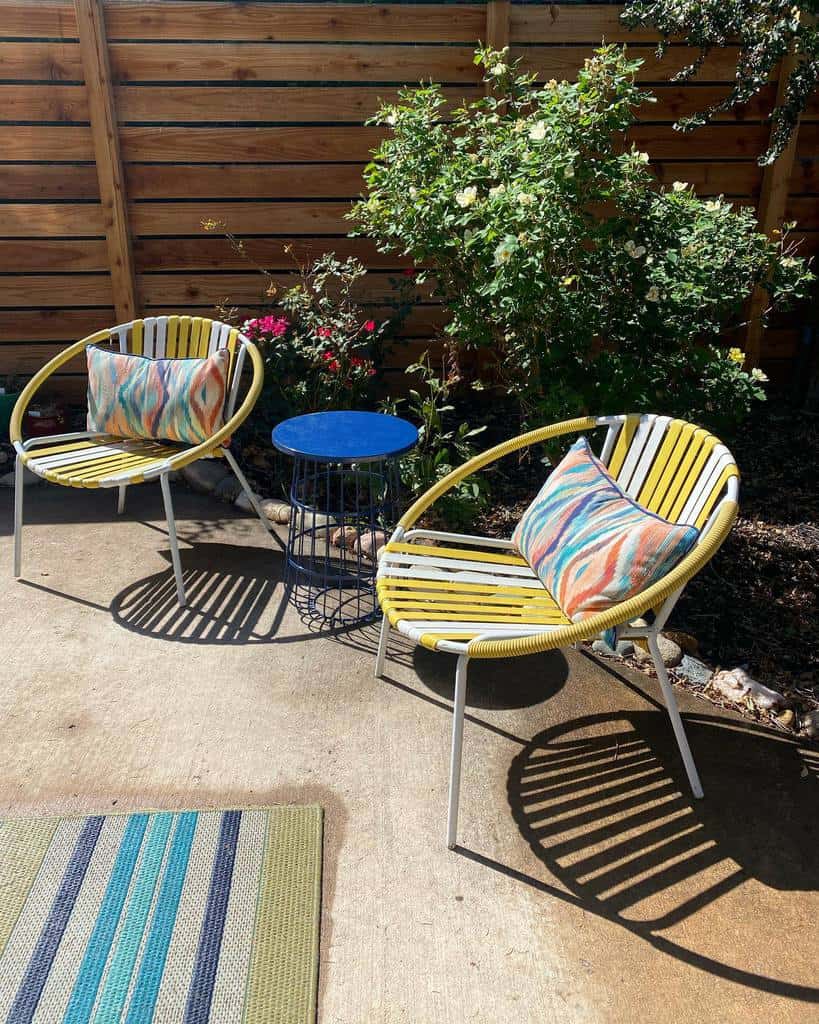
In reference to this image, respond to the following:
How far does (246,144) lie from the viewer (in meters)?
4.23

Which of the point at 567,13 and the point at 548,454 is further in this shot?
the point at 567,13

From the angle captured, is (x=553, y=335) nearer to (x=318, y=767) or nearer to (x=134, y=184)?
(x=318, y=767)

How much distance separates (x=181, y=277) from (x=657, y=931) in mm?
3725

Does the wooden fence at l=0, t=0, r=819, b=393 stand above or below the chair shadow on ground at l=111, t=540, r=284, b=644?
above

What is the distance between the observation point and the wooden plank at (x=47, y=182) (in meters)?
4.26

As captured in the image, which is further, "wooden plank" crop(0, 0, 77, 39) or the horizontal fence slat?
the horizontal fence slat

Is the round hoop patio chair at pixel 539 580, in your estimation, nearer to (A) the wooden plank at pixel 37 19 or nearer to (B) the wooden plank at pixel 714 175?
(B) the wooden plank at pixel 714 175

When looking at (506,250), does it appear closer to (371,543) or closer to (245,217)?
(371,543)

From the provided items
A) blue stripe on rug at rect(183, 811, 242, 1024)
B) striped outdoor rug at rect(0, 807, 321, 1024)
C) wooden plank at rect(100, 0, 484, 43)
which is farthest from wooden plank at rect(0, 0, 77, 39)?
blue stripe on rug at rect(183, 811, 242, 1024)

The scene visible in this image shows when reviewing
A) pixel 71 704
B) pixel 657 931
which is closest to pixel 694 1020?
pixel 657 931

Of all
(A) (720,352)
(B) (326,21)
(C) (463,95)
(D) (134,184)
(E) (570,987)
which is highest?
(B) (326,21)

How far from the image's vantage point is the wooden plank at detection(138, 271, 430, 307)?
14.6 ft

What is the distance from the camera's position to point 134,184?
4.29 m

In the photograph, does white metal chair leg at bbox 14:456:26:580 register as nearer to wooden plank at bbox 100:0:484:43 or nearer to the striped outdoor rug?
the striped outdoor rug
